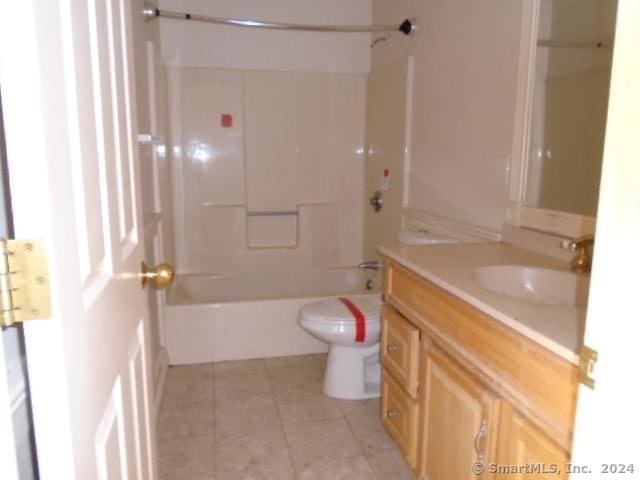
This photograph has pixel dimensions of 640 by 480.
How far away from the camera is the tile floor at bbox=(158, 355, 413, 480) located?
1.74 metres

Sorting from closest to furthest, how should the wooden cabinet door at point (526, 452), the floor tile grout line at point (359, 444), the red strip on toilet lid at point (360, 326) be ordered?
the wooden cabinet door at point (526, 452)
the floor tile grout line at point (359, 444)
the red strip on toilet lid at point (360, 326)

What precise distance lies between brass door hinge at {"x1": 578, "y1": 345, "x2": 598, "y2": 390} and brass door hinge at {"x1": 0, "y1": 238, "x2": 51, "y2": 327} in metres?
0.60

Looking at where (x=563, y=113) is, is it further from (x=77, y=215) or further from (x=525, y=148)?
(x=77, y=215)

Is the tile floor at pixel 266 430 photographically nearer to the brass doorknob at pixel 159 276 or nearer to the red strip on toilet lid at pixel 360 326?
the red strip on toilet lid at pixel 360 326

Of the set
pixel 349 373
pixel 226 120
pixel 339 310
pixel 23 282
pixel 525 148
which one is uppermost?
pixel 226 120

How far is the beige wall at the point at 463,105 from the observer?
1782 millimetres

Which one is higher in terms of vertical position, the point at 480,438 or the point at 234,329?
the point at 480,438

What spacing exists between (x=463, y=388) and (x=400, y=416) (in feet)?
1.81

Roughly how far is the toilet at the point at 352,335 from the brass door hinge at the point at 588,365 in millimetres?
1504

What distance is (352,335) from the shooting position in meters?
2.12

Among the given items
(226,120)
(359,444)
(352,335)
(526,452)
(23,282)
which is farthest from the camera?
(226,120)

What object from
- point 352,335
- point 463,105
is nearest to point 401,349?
point 352,335

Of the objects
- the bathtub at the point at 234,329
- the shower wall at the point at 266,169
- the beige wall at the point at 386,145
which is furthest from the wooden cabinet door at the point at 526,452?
the shower wall at the point at 266,169

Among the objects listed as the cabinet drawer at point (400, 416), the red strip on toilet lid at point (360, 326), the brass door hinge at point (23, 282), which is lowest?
the cabinet drawer at point (400, 416)
